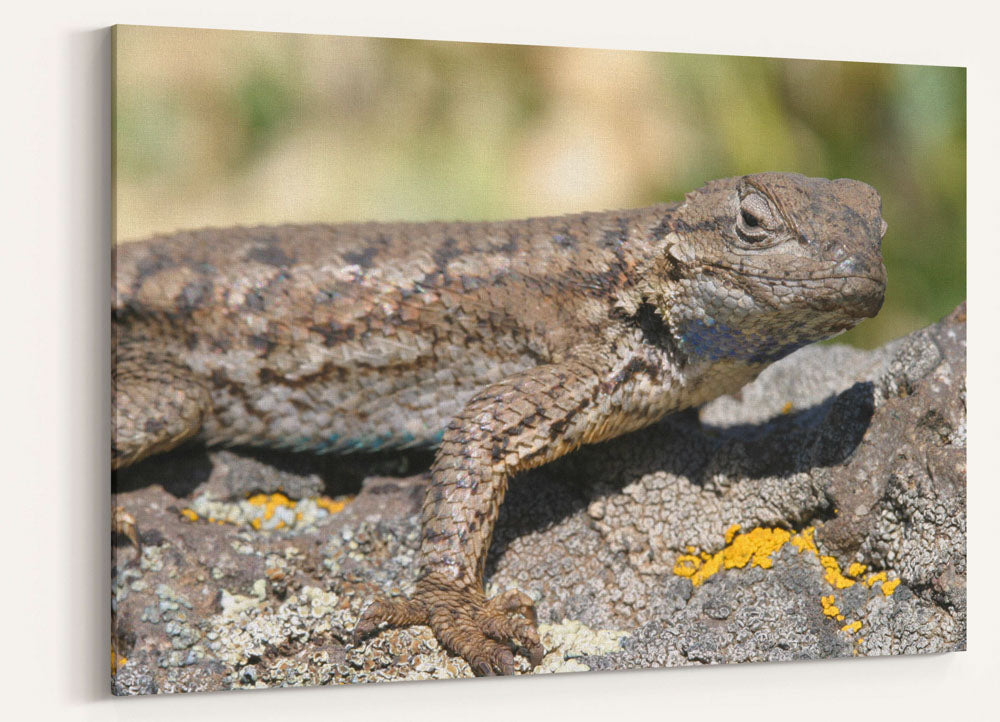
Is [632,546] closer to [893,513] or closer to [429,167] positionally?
[893,513]

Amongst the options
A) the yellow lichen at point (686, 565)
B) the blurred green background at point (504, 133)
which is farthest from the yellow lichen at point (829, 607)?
the blurred green background at point (504, 133)

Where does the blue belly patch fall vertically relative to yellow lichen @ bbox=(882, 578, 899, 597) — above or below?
above

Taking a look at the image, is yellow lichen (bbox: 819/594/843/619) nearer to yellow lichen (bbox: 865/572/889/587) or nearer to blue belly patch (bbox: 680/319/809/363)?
yellow lichen (bbox: 865/572/889/587)

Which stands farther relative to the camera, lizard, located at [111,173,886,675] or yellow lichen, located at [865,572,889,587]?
yellow lichen, located at [865,572,889,587]

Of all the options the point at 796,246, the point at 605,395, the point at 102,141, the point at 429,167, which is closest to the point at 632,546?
the point at 605,395

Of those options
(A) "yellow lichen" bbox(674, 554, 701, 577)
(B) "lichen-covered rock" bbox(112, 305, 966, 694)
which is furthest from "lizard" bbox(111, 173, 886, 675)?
(A) "yellow lichen" bbox(674, 554, 701, 577)

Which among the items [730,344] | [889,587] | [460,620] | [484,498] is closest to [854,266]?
[730,344]
